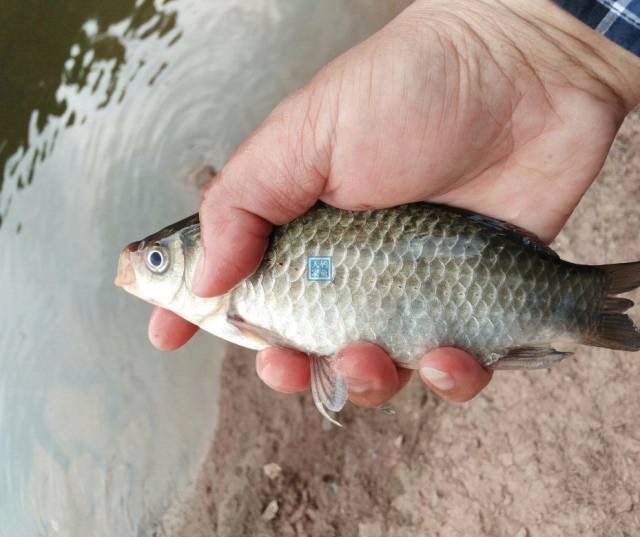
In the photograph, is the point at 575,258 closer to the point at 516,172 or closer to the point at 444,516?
the point at 516,172

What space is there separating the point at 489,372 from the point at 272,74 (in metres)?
3.95

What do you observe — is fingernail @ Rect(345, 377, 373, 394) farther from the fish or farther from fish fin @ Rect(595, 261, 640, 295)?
fish fin @ Rect(595, 261, 640, 295)

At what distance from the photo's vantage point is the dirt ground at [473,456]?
3.36 metres

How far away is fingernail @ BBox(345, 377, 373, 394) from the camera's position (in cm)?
252

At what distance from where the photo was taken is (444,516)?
3631 millimetres

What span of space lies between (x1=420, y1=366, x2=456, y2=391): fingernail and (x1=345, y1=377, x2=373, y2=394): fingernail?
0.24 m

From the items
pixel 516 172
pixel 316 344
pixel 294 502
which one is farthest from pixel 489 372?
pixel 294 502

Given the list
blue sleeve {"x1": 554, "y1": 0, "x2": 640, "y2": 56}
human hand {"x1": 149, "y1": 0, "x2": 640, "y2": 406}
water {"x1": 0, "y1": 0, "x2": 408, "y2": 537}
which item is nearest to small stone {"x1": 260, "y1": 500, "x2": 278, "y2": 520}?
water {"x1": 0, "y1": 0, "x2": 408, "y2": 537}

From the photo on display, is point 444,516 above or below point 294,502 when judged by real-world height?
above

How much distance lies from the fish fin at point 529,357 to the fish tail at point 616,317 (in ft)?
0.52

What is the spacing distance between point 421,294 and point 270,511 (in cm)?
233

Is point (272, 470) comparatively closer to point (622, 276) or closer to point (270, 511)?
point (270, 511)

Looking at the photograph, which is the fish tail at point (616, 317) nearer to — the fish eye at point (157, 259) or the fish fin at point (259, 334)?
the fish fin at point (259, 334)
